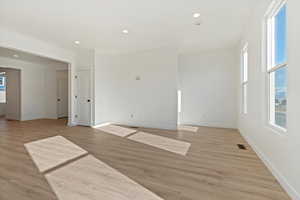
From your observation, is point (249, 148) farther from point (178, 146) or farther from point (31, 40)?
point (31, 40)

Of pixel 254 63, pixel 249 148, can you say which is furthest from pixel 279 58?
pixel 249 148

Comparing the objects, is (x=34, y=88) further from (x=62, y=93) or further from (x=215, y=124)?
(x=215, y=124)

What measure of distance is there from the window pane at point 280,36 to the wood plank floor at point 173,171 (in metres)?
1.60

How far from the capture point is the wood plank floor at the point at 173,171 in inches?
67.7

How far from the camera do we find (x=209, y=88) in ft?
18.4

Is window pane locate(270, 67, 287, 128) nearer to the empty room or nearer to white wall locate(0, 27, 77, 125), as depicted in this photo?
the empty room

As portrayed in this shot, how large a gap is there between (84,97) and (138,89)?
1.97 metres

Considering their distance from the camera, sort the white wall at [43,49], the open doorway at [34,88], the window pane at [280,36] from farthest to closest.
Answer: the open doorway at [34,88], the white wall at [43,49], the window pane at [280,36]

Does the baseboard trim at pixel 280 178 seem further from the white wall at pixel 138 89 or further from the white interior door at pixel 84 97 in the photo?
the white interior door at pixel 84 97

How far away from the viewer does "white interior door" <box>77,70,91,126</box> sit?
5.52 m

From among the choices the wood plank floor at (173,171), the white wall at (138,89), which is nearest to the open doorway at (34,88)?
the white wall at (138,89)

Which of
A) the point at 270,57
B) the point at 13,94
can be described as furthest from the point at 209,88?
the point at 13,94

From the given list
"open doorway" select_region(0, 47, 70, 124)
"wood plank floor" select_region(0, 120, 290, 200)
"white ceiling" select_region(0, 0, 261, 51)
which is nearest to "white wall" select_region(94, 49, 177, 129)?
"white ceiling" select_region(0, 0, 261, 51)

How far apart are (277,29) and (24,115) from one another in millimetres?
8750
